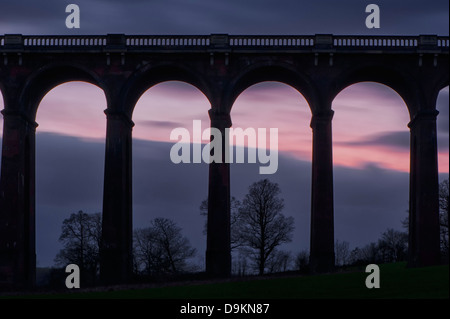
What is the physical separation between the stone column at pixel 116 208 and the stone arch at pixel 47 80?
2898 millimetres

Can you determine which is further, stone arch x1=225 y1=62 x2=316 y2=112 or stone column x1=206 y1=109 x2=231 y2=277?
stone arch x1=225 y1=62 x2=316 y2=112

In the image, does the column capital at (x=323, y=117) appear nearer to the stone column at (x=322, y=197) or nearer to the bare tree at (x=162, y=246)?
the stone column at (x=322, y=197)

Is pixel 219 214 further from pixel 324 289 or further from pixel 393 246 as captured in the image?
pixel 393 246

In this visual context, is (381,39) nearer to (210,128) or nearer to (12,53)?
(210,128)

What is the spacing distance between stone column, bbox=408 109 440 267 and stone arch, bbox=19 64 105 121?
76.0ft

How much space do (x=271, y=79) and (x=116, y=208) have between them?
15449mm

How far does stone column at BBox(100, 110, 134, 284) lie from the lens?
48594 millimetres

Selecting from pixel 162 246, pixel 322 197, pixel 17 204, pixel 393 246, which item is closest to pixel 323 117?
pixel 322 197

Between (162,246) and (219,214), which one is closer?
(219,214)

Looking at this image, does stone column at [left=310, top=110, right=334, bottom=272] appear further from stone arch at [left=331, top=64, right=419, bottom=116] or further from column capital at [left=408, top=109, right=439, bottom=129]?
column capital at [left=408, top=109, right=439, bottom=129]

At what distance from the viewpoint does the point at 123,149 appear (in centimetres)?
5081

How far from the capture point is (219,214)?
48.8m

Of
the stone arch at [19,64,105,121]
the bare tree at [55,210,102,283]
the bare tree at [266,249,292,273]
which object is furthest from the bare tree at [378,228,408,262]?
the stone arch at [19,64,105,121]

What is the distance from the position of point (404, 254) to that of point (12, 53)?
2244 inches
